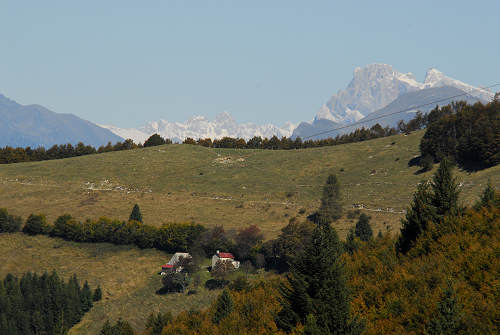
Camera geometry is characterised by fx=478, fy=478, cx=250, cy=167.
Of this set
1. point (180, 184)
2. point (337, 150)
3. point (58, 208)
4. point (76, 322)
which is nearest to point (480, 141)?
point (337, 150)

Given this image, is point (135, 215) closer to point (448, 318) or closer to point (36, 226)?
point (36, 226)

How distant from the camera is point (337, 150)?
6220 inches

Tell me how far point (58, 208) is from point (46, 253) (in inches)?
963

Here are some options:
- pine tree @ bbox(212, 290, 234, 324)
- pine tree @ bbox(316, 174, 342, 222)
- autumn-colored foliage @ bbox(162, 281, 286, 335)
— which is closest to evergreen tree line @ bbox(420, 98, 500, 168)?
pine tree @ bbox(316, 174, 342, 222)

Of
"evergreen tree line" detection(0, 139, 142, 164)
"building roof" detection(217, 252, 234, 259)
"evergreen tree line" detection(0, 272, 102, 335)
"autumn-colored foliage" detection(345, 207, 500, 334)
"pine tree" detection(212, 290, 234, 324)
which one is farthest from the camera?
"evergreen tree line" detection(0, 139, 142, 164)

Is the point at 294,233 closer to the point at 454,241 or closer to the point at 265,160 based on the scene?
the point at 454,241

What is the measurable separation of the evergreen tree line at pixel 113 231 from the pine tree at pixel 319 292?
7102cm

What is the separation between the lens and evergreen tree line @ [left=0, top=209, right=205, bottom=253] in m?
96.9

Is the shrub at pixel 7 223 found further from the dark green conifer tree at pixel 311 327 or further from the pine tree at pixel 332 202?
the dark green conifer tree at pixel 311 327

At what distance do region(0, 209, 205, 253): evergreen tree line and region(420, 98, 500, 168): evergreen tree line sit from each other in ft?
210

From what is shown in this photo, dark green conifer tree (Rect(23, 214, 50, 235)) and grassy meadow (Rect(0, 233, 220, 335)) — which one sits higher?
dark green conifer tree (Rect(23, 214, 50, 235))

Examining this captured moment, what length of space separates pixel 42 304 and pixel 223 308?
153 ft

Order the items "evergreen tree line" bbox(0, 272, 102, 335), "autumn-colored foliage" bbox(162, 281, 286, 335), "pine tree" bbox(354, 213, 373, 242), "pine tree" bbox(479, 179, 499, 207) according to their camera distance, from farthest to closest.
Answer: "pine tree" bbox(354, 213, 373, 242)
"evergreen tree line" bbox(0, 272, 102, 335)
"pine tree" bbox(479, 179, 499, 207)
"autumn-colored foliage" bbox(162, 281, 286, 335)

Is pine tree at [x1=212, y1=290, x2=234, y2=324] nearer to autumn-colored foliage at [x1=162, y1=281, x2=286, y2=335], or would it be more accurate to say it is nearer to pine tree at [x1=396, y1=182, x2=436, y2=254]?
autumn-colored foliage at [x1=162, y1=281, x2=286, y2=335]
